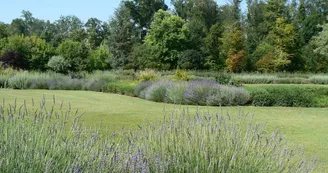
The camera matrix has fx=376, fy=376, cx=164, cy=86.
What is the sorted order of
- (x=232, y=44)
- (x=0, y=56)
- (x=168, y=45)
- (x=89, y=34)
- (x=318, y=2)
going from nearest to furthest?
(x=0, y=56) < (x=232, y=44) < (x=168, y=45) < (x=89, y=34) < (x=318, y=2)

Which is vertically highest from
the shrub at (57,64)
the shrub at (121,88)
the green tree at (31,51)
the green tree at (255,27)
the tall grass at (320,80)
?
the green tree at (255,27)

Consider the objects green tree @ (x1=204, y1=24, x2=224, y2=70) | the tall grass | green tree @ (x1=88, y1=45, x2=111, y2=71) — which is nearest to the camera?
the tall grass

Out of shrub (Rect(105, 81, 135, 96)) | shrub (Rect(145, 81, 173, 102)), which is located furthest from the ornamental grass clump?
shrub (Rect(105, 81, 135, 96))

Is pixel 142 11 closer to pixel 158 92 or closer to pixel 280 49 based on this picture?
pixel 280 49

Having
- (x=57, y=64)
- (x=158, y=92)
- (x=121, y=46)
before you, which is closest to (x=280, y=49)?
(x=121, y=46)

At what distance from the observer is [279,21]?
130 ft

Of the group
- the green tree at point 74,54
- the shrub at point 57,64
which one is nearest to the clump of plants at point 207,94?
the shrub at point 57,64

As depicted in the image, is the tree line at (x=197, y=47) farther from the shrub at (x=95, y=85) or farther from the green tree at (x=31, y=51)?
the shrub at (x=95, y=85)

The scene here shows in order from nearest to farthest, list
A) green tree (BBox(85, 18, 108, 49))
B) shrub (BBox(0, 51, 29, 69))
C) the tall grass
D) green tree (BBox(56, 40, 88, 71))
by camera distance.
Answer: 1. the tall grass
2. shrub (BBox(0, 51, 29, 69))
3. green tree (BBox(56, 40, 88, 71))
4. green tree (BBox(85, 18, 108, 49))

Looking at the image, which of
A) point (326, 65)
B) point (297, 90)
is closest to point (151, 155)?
point (297, 90)

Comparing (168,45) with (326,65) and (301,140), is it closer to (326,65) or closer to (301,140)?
(326,65)

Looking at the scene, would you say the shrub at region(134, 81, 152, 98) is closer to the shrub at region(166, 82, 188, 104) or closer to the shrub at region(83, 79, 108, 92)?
the shrub at region(166, 82, 188, 104)

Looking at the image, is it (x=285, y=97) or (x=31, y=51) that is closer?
(x=285, y=97)

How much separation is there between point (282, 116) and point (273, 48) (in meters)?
29.9
